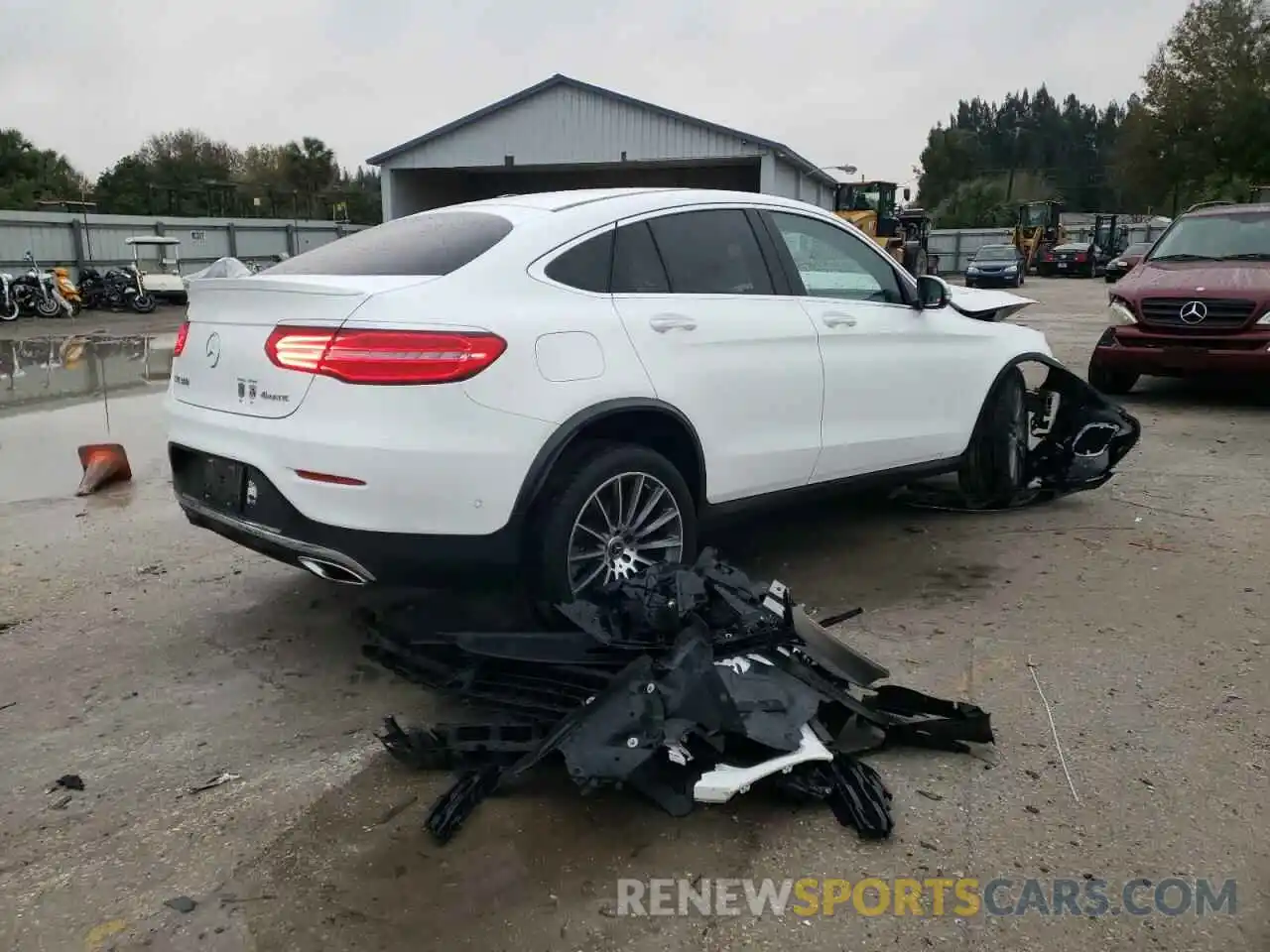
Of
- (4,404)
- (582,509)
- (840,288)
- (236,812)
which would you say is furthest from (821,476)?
(4,404)

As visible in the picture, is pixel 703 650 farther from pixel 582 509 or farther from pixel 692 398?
pixel 692 398

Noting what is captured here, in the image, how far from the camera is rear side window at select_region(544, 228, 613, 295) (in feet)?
12.0

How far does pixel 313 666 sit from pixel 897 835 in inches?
85.5

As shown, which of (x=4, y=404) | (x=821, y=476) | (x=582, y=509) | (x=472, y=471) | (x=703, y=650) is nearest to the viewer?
(x=703, y=650)

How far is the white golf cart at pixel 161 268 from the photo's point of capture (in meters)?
25.9

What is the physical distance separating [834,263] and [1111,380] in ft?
20.7

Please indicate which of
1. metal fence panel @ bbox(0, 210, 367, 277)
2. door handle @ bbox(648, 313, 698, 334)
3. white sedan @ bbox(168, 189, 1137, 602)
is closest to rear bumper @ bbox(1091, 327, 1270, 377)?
white sedan @ bbox(168, 189, 1137, 602)

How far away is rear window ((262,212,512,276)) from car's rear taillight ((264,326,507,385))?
1.19ft

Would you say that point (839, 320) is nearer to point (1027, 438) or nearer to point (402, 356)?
point (1027, 438)

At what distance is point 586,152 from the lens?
28250 mm

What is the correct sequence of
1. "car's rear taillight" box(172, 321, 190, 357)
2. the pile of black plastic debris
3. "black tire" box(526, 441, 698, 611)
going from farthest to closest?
"car's rear taillight" box(172, 321, 190, 357)
"black tire" box(526, 441, 698, 611)
the pile of black plastic debris

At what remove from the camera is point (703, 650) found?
3059 millimetres

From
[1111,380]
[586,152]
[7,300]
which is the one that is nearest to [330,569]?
[1111,380]

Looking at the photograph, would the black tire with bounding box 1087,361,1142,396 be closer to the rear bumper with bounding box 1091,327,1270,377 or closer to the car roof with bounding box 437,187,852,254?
the rear bumper with bounding box 1091,327,1270,377
